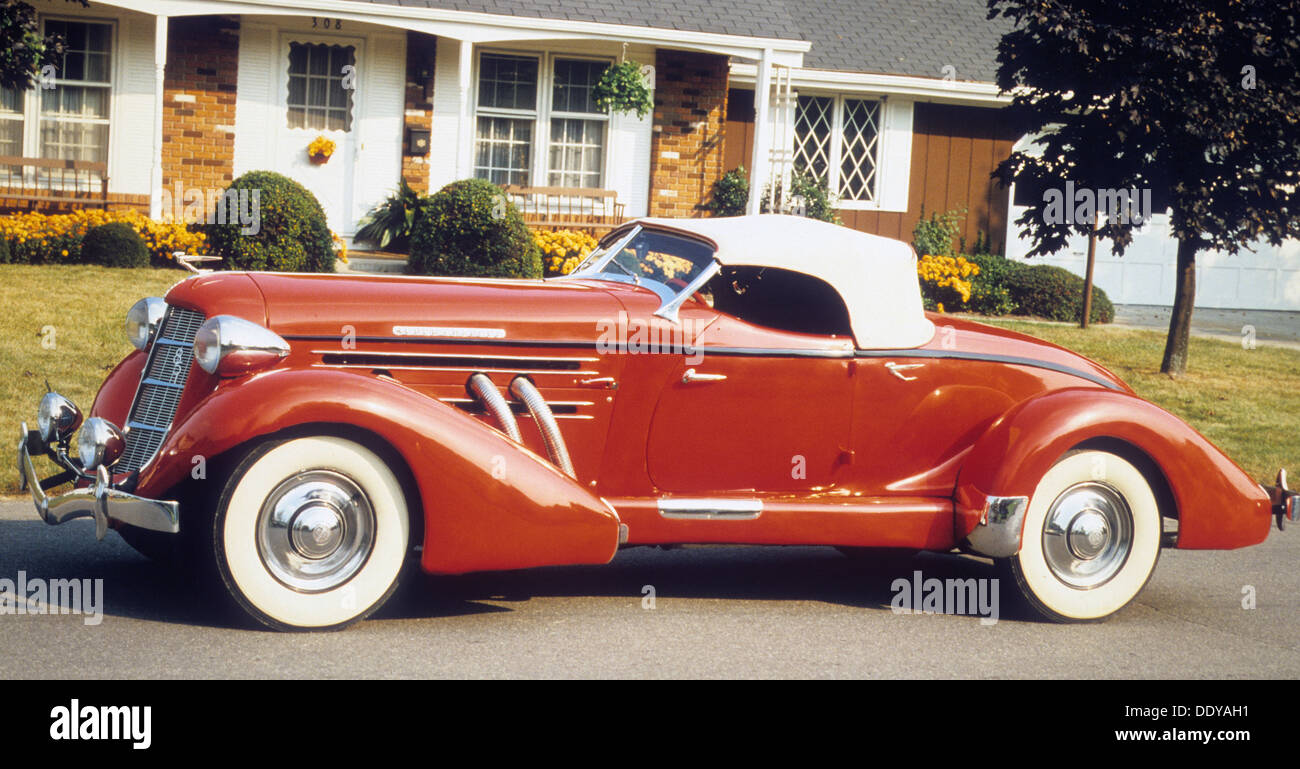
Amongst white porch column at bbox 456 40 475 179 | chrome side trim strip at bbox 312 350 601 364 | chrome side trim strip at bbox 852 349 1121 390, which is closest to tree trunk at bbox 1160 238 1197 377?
chrome side trim strip at bbox 852 349 1121 390

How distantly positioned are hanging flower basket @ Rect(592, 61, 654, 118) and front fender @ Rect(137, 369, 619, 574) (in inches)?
529

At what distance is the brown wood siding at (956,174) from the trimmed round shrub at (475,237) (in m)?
6.95

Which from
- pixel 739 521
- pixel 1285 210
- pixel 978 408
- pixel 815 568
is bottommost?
pixel 815 568

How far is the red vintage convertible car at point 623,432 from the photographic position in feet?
16.5

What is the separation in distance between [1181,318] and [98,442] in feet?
36.7

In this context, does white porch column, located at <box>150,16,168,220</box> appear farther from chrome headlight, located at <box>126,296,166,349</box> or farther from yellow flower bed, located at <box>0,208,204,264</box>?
chrome headlight, located at <box>126,296,166,349</box>

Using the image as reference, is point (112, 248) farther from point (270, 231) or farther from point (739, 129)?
point (739, 129)

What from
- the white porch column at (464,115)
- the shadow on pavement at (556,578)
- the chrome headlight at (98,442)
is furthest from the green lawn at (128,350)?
the white porch column at (464,115)

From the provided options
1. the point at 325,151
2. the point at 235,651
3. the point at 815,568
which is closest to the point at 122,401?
the point at 235,651

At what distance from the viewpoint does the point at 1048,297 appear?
19.1m

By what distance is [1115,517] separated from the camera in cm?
608

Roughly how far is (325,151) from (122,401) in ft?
41.0

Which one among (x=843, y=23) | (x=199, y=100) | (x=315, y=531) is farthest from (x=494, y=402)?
(x=843, y=23)
